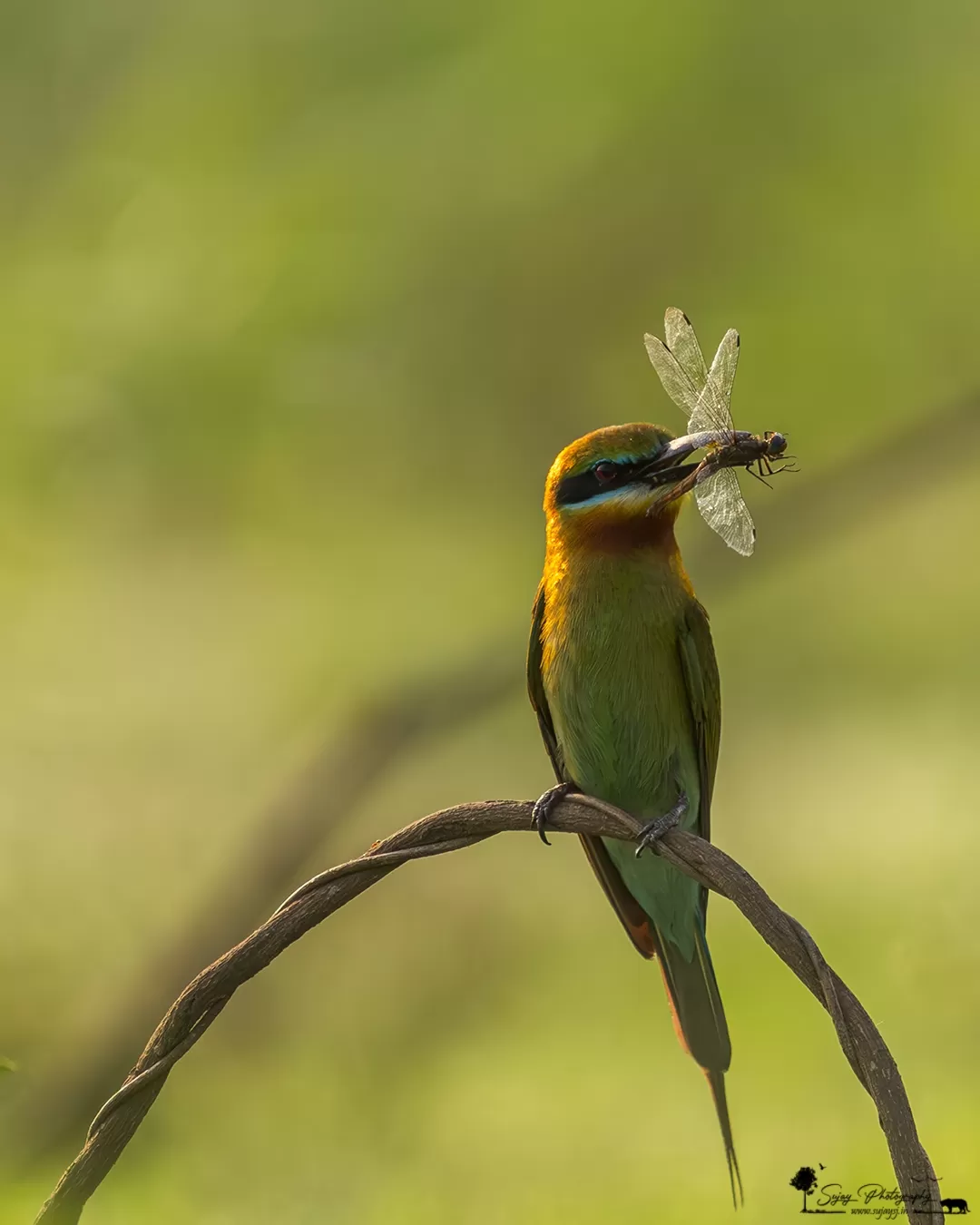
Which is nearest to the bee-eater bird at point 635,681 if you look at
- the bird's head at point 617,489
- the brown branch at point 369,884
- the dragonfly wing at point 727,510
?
the bird's head at point 617,489

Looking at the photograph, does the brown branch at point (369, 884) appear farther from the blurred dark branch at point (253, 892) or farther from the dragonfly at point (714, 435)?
the blurred dark branch at point (253, 892)

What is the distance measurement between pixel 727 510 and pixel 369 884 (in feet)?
1.72

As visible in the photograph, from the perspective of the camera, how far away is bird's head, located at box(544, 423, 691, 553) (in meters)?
1.45

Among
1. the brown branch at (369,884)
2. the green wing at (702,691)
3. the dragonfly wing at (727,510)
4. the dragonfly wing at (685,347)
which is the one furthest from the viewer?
the green wing at (702,691)

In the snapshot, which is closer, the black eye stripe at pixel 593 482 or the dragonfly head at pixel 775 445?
the dragonfly head at pixel 775 445

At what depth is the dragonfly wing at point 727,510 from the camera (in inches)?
49.2

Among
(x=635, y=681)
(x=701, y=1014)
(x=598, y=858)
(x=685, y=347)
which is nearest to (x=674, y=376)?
(x=685, y=347)

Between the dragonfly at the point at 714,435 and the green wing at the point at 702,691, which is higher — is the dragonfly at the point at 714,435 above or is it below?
above

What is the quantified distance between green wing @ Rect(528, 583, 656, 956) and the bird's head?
131mm

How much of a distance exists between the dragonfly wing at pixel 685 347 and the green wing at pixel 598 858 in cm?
35

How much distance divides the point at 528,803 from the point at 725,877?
173 mm

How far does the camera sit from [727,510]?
1.29 metres

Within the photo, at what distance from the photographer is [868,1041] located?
0.89 metres

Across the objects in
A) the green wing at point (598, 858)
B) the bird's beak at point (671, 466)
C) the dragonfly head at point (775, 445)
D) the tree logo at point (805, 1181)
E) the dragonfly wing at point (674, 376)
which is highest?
the dragonfly wing at point (674, 376)
